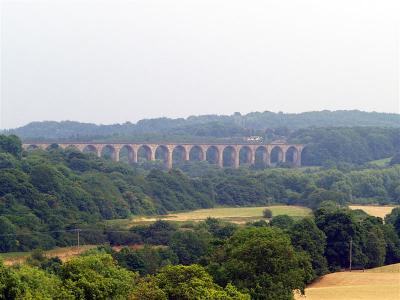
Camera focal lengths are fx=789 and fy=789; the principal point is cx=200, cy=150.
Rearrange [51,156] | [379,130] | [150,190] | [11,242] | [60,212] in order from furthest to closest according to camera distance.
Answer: [379,130], [51,156], [150,190], [60,212], [11,242]

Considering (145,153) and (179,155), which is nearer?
(145,153)

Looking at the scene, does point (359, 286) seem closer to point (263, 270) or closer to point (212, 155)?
point (263, 270)

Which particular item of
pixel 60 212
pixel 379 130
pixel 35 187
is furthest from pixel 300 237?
pixel 379 130

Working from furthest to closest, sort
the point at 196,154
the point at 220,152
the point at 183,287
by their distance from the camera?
the point at 196,154 → the point at 220,152 → the point at 183,287

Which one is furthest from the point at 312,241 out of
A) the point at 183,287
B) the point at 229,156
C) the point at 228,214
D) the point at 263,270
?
the point at 229,156

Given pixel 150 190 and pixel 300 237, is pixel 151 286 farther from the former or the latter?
pixel 150 190
